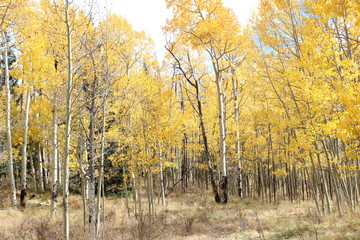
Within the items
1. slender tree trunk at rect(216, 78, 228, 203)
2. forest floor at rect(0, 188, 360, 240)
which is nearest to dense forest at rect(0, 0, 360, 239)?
slender tree trunk at rect(216, 78, 228, 203)

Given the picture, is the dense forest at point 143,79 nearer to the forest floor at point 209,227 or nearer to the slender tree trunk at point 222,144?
the slender tree trunk at point 222,144

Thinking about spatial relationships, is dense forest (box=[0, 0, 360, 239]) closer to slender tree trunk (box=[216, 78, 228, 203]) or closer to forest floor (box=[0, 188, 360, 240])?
slender tree trunk (box=[216, 78, 228, 203])

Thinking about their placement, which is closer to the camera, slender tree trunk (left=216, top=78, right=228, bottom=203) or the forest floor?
the forest floor

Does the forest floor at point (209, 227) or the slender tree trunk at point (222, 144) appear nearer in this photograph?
the forest floor at point (209, 227)

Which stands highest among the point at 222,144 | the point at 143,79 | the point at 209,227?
the point at 143,79

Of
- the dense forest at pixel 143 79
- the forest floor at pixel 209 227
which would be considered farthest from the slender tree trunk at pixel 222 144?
the forest floor at pixel 209 227

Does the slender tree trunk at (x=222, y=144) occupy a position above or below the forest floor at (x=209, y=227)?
above

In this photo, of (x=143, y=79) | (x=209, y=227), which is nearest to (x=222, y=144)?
(x=209, y=227)

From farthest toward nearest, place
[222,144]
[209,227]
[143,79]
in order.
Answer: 1. [222,144]
2. [143,79]
3. [209,227]

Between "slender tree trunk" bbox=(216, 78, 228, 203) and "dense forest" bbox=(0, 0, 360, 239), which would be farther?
"slender tree trunk" bbox=(216, 78, 228, 203)

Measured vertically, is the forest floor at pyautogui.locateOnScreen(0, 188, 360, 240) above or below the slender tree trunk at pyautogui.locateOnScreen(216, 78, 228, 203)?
below

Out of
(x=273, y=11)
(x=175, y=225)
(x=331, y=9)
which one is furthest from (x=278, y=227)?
(x=273, y=11)

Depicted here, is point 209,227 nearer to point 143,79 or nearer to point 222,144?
point 222,144

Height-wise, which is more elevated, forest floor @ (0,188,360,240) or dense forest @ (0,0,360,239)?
dense forest @ (0,0,360,239)
